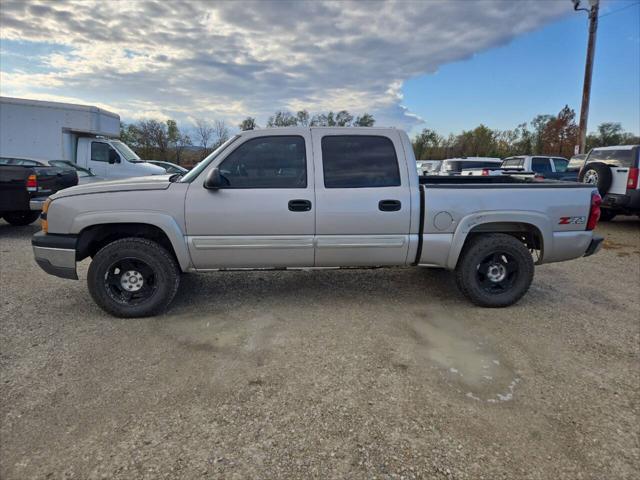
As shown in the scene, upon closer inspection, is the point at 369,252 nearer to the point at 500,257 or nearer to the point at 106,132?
the point at 500,257

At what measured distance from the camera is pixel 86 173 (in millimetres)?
11070

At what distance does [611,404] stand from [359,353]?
1779 mm

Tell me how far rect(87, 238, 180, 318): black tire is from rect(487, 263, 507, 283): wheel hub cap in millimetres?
3325

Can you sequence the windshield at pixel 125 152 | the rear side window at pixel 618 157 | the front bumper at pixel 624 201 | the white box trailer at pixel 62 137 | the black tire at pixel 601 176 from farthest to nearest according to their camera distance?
the windshield at pixel 125 152
the white box trailer at pixel 62 137
the black tire at pixel 601 176
the rear side window at pixel 618 157
the front bumper at pixel 624 201

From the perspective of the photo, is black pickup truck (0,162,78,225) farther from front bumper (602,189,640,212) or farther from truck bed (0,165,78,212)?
front bumper (602,189,640,212)

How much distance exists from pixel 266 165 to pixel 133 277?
1744mm

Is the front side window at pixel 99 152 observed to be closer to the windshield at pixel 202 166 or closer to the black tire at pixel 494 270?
the windshield at pixel 202 166

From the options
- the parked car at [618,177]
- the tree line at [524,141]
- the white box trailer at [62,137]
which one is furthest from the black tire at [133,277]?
the tree line at [524,141]

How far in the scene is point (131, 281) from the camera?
391cm

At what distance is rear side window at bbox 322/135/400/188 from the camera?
3.92 m

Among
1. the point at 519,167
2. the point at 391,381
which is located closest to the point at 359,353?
the point at 391,381

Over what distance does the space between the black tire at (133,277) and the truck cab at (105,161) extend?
32.2 feet

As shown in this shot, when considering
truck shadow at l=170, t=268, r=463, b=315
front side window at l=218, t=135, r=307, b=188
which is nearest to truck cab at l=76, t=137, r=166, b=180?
truck shadow at l=170, t=268, r=463, b=315

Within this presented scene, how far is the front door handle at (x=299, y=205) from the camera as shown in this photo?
3.81 m
